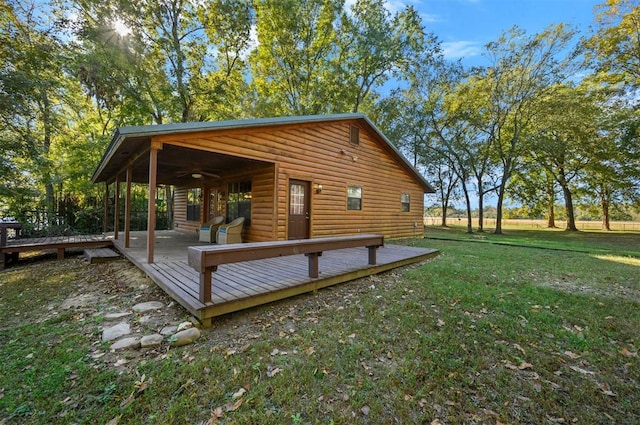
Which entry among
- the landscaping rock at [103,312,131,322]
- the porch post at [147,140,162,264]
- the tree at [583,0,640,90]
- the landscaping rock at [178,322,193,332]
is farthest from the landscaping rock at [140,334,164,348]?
the tree at [583,0,640,90]

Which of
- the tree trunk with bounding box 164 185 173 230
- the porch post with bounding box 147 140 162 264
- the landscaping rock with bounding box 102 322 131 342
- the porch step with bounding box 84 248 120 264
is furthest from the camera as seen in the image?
the tree trunk with bounding box 164 185 173 230

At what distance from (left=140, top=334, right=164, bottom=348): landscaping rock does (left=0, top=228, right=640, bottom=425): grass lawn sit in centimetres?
10

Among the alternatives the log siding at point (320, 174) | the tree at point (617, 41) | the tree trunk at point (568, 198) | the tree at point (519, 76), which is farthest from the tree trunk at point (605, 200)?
the log siding at point (320, 174)

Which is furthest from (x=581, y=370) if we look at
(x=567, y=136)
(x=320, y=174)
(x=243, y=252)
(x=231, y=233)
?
(x=567, y=136)

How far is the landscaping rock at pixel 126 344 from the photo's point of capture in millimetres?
2639

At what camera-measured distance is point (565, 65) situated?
15.8 metres

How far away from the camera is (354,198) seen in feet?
32.2

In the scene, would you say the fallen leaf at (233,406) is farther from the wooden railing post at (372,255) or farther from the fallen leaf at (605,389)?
the wooden railing post at (372,255)

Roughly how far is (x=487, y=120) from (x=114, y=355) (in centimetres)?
2224

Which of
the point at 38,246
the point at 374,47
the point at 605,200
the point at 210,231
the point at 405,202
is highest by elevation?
the point at 374,47

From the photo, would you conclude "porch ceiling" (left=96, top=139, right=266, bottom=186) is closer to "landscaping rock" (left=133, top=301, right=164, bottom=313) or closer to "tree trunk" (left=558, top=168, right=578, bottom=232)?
"landscaping rock" (left=133, top=301, right=164, bottom=313)

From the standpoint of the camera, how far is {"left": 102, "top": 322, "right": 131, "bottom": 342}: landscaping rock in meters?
2.83

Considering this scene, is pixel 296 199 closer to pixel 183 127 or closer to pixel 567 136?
pixel 183 127

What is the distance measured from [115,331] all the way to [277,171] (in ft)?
16.7
